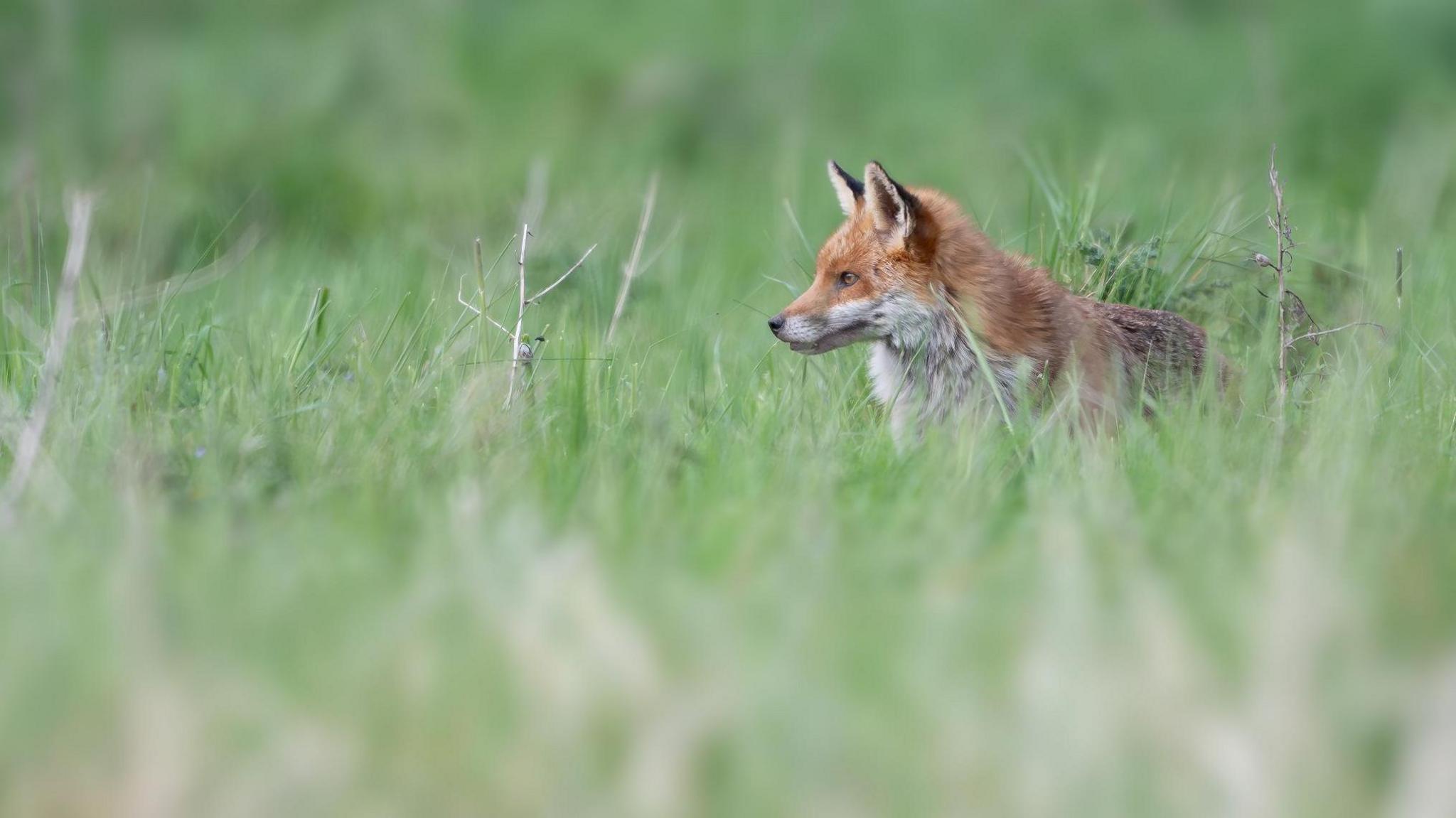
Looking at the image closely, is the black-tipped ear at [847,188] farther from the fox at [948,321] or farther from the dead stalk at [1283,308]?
the dead stalk at [1283,308]

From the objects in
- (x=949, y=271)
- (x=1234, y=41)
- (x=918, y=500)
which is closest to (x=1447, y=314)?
(x=949, y=271)

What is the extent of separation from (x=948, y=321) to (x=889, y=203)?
49cm

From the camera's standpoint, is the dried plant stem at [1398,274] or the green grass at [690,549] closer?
the green grass at [690,549]

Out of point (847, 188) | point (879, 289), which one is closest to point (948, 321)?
point (879, 289)

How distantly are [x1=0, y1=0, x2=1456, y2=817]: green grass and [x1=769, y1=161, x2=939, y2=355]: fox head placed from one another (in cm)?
17

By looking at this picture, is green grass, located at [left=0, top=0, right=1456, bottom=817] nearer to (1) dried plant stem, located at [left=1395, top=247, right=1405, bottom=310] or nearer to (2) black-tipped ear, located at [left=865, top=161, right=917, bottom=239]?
(1) dried plant stem, located at [left=1395, top=247, right=1405, bottom=310]

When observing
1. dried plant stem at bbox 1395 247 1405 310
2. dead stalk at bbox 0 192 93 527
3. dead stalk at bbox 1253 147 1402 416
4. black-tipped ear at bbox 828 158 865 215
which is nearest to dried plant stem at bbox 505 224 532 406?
dead stalk at bbox 0 192 93 527

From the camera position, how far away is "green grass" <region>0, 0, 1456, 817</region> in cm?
252

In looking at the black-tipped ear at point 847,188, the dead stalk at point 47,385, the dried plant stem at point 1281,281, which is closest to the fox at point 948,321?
the black-tipped ear at point 847,188

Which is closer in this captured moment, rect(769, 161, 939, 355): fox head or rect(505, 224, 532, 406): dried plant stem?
rect(505, 224, 532, 406): dried plant stem

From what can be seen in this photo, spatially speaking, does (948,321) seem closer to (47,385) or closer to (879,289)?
(879,289)

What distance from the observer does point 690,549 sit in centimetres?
348

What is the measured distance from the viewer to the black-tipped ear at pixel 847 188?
6230 millimetres

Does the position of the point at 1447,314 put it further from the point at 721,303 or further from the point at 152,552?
the point at 152,552
